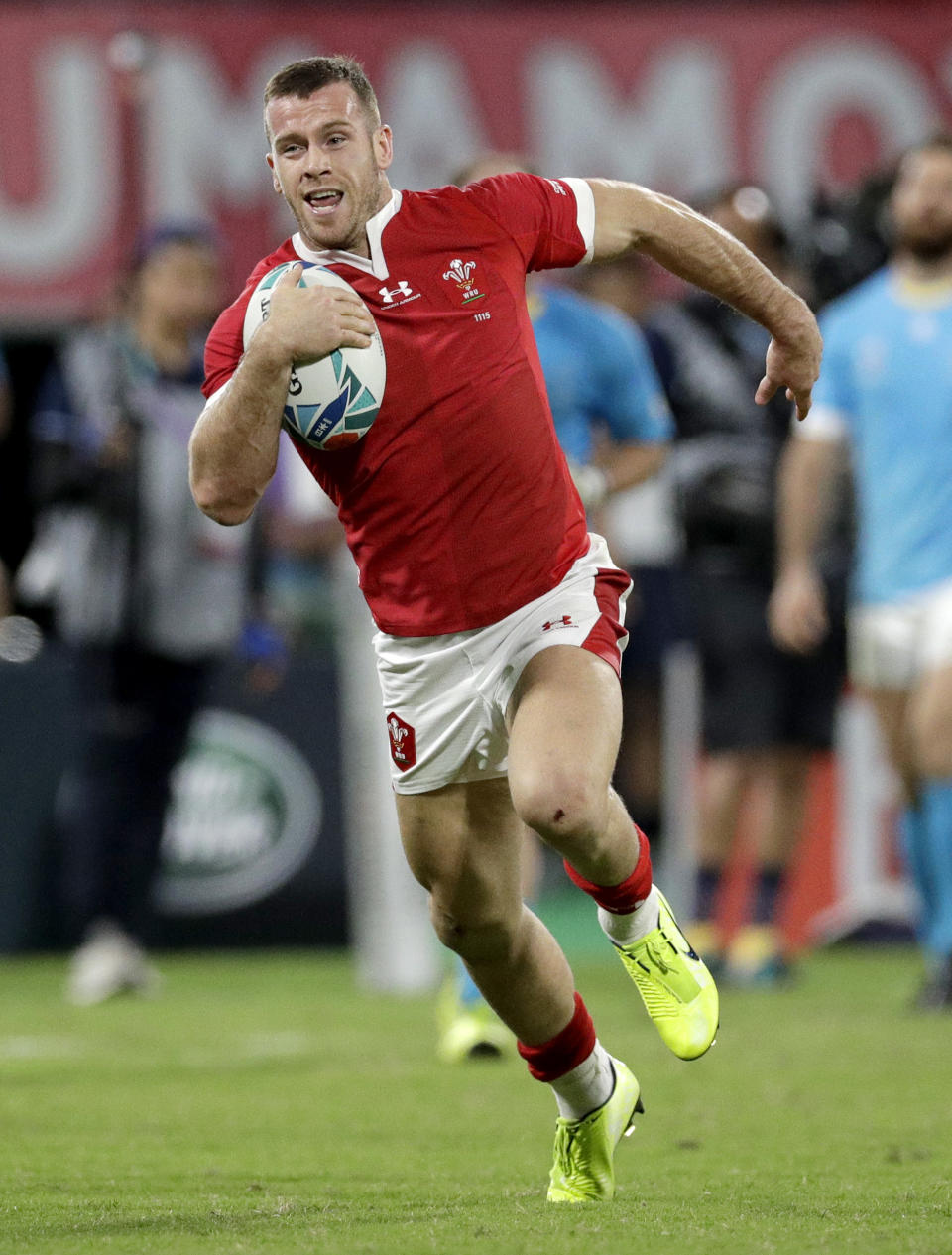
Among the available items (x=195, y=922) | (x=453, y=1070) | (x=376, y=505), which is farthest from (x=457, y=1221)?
(x=195, y=922)

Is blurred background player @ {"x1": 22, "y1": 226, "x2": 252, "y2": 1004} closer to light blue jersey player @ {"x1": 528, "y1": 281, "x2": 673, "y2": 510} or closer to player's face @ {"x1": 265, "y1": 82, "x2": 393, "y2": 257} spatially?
light blue jersey player @ {"x1": 528, "y1": 281, "x2": 673, "y2": 510}

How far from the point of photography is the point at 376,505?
446cm

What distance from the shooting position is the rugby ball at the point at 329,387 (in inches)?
168

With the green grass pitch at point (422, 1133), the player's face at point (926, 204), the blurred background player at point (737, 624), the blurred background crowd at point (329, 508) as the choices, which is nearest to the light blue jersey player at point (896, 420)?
the player's face at point (926, 204)

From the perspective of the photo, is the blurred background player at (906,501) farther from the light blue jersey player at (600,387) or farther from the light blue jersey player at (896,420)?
the light blue jersey player at (600,387)

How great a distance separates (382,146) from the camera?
4578 millimetres

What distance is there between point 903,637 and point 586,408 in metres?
1.64

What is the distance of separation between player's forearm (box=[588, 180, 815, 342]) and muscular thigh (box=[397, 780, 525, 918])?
3.69 ft

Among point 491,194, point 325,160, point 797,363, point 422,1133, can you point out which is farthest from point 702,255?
point 422,1133

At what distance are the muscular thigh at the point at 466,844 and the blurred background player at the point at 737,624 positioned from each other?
4636mm

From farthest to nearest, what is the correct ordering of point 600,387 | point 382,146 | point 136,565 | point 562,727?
point 136,565, point 600,387, point 382,146, point 562,727

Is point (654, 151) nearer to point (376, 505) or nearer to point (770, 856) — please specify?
point (770, 856)

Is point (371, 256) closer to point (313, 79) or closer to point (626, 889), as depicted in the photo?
point (313, 79)

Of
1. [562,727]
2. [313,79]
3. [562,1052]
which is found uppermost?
[313,79]
